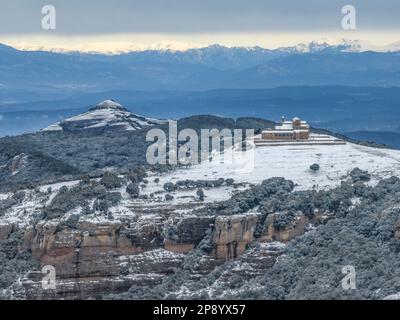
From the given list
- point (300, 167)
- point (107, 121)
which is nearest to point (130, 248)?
point (300, 167)

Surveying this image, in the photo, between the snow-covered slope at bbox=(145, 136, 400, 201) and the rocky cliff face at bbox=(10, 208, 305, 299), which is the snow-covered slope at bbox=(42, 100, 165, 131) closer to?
the snow-covered slope at bbox=(145, 136, 400, 201)

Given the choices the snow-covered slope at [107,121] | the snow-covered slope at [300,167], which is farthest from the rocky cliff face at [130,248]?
the snow-covered slope at [107,121]

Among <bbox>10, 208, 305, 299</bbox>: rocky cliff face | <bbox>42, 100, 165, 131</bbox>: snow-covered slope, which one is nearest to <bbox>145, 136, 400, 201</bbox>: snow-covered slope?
<bbox>10, 208, 305, 299</bbox>: rocky cliff face

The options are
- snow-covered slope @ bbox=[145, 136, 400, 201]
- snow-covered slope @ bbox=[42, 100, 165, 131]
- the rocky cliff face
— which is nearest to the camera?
the rocky cliff face

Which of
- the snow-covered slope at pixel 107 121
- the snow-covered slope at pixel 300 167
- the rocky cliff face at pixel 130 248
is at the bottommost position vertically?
the snow-covered slope at pixel 107 121

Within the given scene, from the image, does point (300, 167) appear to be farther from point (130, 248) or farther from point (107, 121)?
point (107, 121)

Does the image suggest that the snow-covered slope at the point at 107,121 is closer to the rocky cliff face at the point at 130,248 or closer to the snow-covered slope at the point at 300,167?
the snow-covered slope at the point at 300,167
